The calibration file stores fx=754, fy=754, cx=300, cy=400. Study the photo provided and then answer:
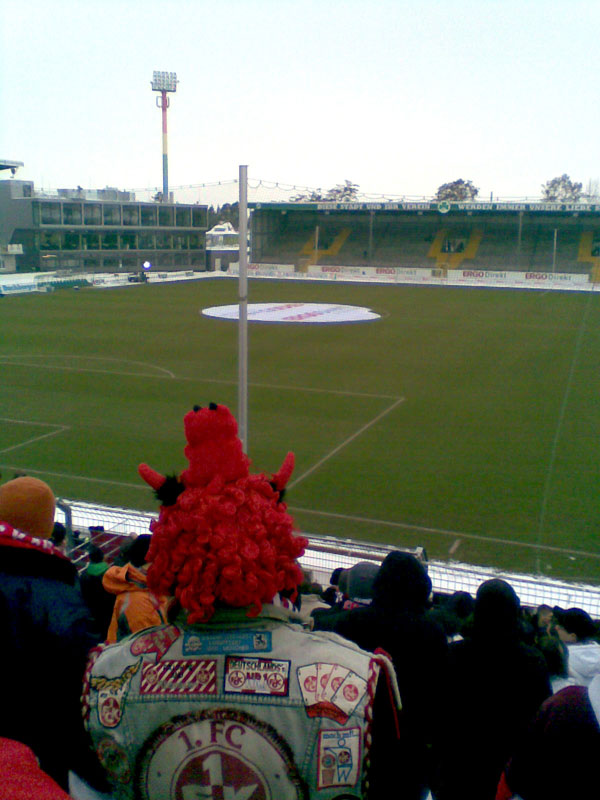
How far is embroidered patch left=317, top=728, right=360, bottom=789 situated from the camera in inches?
63.7

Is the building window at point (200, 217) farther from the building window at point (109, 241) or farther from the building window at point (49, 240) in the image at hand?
the building window at point (49, 240)

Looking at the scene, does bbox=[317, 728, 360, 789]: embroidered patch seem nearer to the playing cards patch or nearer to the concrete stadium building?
the playing cards patch

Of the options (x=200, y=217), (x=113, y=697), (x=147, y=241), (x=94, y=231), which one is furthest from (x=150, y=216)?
(x=113, y=697)

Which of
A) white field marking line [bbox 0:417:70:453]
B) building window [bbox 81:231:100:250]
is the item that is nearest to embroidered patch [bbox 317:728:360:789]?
white field marking line [bbox 0:417:70:453]

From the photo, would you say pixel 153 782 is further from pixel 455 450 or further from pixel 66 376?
pixel 66 376

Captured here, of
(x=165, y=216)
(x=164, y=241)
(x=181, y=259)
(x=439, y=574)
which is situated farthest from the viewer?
(x=181, y=259)

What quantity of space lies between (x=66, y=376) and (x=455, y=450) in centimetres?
936

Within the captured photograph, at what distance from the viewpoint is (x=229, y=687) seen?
162cm

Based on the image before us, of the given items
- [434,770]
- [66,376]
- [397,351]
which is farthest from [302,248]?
[434,770]

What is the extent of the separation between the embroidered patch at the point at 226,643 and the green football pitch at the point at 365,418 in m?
4.06

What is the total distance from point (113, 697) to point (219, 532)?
0.43 metres

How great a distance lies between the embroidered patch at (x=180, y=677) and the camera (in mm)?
1636

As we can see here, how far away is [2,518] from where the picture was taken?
2.32m

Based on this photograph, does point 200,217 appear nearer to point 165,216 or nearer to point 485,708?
point 165,216
